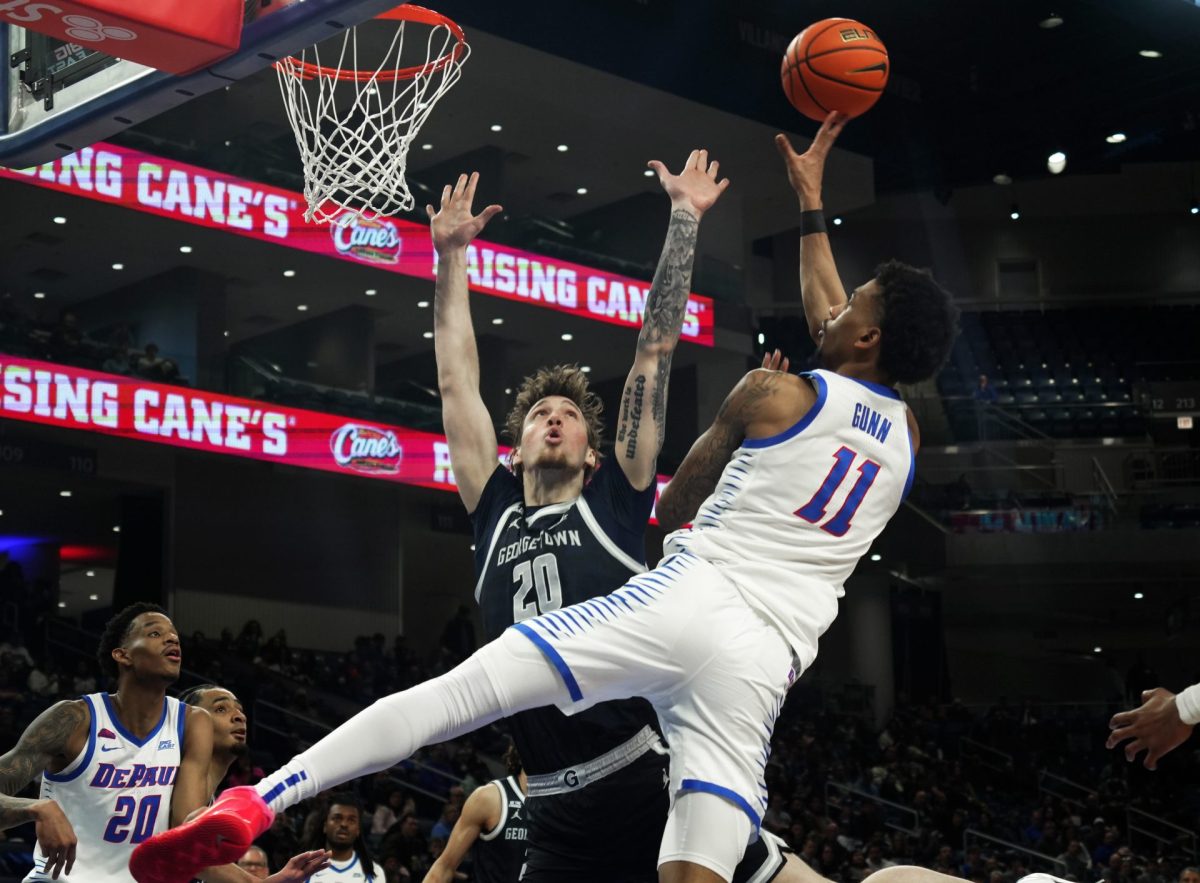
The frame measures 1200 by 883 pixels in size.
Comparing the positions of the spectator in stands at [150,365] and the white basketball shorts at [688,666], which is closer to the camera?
the white basketball shorts at [688,666]

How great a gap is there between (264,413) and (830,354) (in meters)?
17.1

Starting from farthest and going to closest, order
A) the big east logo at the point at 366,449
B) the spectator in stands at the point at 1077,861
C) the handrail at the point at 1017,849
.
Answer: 1. the big east logo at the point at 366,449
2. the handrail at the point at 1017,849
3. the spectator in stands at the point at 1077,861

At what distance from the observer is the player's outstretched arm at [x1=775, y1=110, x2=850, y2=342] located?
17.5 ft

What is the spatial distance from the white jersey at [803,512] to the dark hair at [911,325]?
0.54 feet

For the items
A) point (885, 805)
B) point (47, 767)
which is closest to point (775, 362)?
point (47, 767)

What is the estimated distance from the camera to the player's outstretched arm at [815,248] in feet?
17.5

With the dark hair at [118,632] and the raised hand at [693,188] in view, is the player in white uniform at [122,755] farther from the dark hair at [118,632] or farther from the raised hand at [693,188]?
the raised hand at [693,188]

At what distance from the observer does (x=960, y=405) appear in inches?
1072

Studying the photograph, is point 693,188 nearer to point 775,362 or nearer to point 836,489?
A: point 775,362

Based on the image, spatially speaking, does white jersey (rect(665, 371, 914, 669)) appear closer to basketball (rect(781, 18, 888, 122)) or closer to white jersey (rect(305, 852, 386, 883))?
basketball (rect(781, 18, 888, 122))

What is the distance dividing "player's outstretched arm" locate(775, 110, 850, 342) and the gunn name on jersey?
1067 millimetres

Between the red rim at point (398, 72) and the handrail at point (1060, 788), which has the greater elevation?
the red rim at point (398, 72)

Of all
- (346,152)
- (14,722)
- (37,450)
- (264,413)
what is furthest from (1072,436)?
(346,152)

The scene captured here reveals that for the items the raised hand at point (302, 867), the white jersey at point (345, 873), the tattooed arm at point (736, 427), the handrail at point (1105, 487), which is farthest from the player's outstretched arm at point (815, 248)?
the handrail at point (1105, 487)
